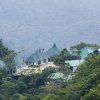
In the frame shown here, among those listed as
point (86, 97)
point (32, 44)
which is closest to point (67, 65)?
point (86, 97)

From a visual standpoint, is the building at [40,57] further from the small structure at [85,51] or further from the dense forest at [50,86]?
the small structure at [85,51]

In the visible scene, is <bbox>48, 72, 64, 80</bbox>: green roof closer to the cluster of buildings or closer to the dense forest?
the cluster of buildings

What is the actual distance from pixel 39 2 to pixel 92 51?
47084 millimetres

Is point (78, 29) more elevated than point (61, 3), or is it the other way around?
point (61, 3)

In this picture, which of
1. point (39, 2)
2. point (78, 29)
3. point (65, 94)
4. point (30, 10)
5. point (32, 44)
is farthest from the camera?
point (39, 2)

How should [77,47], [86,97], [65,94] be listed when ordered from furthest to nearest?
[77,47]
[65,94]
[86,97]

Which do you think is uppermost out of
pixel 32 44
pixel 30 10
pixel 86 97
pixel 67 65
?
pixel 30 10

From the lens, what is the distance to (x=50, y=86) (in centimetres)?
2464

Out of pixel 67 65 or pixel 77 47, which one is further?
pixel 77 47

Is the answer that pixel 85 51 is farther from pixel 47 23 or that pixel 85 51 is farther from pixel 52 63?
pixel 47 23

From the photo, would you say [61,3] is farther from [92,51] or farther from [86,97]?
[86,97]

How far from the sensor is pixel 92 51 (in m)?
28.7

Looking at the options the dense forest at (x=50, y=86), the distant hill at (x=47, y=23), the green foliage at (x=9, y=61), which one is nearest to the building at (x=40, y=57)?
the dense forest at (x=50, y=86)

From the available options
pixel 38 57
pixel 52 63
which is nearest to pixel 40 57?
pixel 38 57
